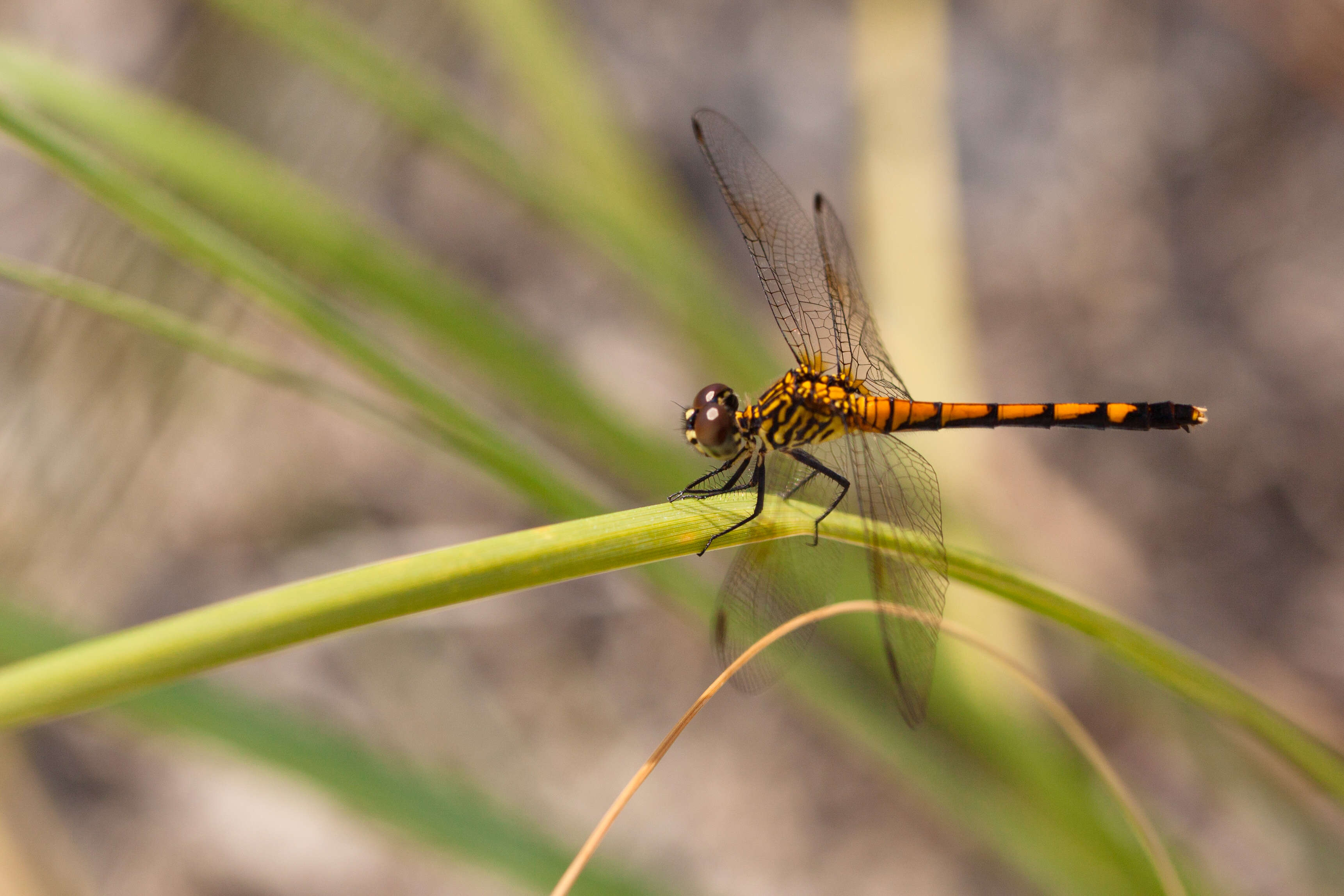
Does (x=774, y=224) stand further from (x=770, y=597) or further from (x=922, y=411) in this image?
(x=770, y=597)

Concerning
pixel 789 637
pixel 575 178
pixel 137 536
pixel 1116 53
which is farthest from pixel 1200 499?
pixel 137 536

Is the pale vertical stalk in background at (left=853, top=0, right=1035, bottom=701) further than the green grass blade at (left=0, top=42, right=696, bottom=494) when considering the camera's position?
Yes

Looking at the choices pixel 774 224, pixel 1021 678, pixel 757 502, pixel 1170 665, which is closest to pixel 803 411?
pixel 757 502

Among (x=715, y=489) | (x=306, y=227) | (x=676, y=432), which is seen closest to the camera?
(x=715, y=489)

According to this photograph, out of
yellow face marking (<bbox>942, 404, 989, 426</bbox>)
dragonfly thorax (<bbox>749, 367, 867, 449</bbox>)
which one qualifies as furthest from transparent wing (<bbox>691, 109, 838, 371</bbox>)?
yellow face marking (<bbox>942, 404, 989, 426</bbox>)

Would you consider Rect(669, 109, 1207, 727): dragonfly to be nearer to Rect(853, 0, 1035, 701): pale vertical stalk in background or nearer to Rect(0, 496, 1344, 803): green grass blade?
Rect(0, 496, 1344, 803): green grass blade

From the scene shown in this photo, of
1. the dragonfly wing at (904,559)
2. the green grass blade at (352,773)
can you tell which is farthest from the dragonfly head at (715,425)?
the green grass blade at (352,773)
